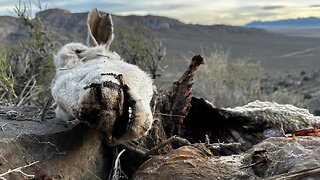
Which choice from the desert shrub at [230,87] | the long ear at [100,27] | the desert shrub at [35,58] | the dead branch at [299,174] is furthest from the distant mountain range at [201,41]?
the dead branch at [299,174]

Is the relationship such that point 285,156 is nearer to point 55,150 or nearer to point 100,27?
point 55,150

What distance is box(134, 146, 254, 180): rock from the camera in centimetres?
310

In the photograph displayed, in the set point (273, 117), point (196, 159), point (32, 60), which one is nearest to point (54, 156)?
point (196, 159)

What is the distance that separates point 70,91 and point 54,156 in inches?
14.8

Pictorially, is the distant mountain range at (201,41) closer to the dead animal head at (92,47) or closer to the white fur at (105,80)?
the dead animal head at (92,47)

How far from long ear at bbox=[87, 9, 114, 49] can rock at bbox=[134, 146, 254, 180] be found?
5.82ft

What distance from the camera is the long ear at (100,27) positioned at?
16.3 feet

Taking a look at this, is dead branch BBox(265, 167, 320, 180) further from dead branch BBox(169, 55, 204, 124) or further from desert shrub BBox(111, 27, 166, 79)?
desert shrub BBox(111, 27, 166, 79)

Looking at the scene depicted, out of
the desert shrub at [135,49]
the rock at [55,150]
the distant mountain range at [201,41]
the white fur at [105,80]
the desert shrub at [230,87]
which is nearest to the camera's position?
the white fur at [105,80]

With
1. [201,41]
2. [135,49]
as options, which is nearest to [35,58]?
[135,49]

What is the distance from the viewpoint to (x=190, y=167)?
3182 millimetres

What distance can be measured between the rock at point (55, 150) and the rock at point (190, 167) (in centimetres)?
40

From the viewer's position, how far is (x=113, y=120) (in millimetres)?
3137

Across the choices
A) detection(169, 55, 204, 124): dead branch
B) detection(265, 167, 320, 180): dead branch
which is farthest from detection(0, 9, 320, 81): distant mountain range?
detection(265, 167, 320, 180): dead branch
